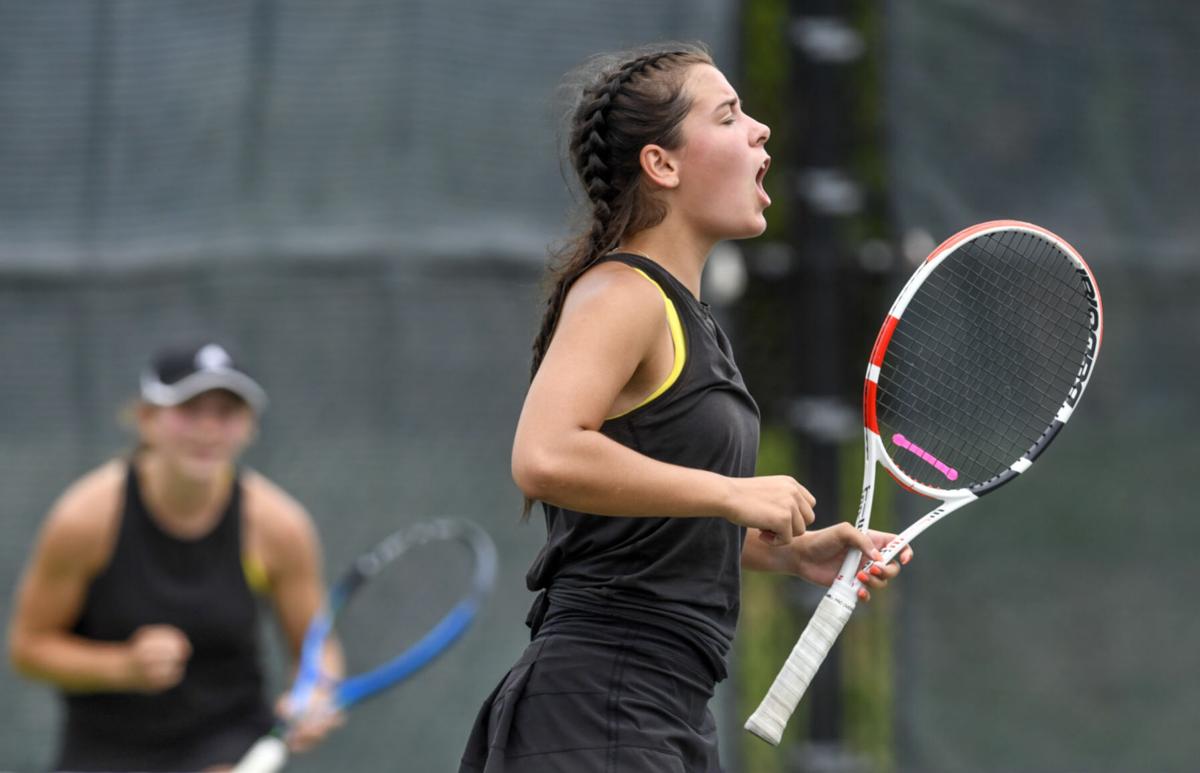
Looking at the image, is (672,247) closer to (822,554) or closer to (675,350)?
(675,350)

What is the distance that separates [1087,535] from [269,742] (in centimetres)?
204

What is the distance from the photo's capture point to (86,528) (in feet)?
11.4

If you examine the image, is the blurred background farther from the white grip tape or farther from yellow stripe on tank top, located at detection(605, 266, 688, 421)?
yellow stripe on tank top, located at detection(605, 266, 688, 421)

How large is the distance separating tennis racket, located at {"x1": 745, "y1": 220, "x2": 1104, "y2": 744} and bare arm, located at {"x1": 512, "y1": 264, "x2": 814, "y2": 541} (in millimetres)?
259

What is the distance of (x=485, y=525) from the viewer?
14.1 feet

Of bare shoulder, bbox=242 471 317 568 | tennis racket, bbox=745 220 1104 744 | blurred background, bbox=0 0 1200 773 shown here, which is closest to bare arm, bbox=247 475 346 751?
bare shoulder, bbox=242 471 317 568

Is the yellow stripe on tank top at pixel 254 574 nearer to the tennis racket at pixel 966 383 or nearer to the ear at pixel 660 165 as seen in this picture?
the tennis racket at pixel 966 383

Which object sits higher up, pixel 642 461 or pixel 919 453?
pixel 642 461

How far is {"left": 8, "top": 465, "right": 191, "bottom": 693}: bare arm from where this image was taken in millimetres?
3416

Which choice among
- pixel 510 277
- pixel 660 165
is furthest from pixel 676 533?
pixel 510 277

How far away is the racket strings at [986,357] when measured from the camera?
3041 millimetres

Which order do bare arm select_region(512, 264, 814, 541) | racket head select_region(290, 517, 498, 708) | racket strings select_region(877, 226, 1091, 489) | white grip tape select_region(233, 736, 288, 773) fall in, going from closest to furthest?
bare arm select_region(512, 264, 814, 541), racket strings select_region(877, 226, 1091, 489), white grip tape select_region(233, 736, 288, 773), racket head select_region(290, 517, 498, 708)

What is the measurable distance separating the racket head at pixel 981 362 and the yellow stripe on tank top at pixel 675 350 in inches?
15.3

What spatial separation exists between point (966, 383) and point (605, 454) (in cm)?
89
